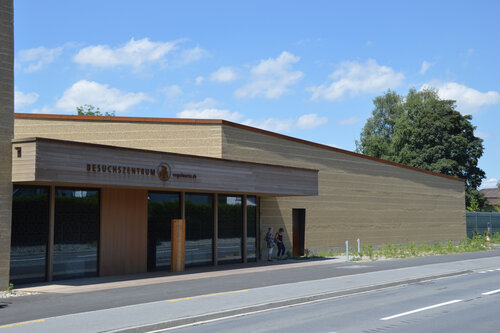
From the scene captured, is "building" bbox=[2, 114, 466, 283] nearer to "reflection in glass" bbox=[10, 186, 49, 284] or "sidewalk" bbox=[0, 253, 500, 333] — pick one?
"reflection in glass" bbox=[10, 186, 49, 284]

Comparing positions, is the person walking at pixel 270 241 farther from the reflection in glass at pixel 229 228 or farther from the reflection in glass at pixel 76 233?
the reflection in glass at pixel 76 233

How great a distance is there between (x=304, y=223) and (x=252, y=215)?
14.3ft

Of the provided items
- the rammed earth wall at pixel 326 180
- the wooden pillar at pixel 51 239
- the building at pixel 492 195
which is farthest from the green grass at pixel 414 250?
the building at pixel 492 195

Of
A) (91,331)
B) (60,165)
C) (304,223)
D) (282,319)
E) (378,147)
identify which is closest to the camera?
(91,331)

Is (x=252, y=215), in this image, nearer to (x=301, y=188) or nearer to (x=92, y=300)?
(x=301, y=188)

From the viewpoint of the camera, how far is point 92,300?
13883mm

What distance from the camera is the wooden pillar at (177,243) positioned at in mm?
21500

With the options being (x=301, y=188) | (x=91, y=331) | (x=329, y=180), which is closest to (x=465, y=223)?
(x=329, y=180)

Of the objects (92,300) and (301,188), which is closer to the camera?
(92,300)

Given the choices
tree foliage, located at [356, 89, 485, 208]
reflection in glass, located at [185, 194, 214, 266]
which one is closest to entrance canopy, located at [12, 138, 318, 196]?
reflection in glass, located at [185, 194, 214, 266]

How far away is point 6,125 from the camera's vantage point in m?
16.3

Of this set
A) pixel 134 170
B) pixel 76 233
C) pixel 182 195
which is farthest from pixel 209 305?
→ pixel 182 195

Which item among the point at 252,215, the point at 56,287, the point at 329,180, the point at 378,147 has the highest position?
the point at 378,147

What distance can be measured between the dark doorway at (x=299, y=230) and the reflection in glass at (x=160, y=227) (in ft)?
30.4
